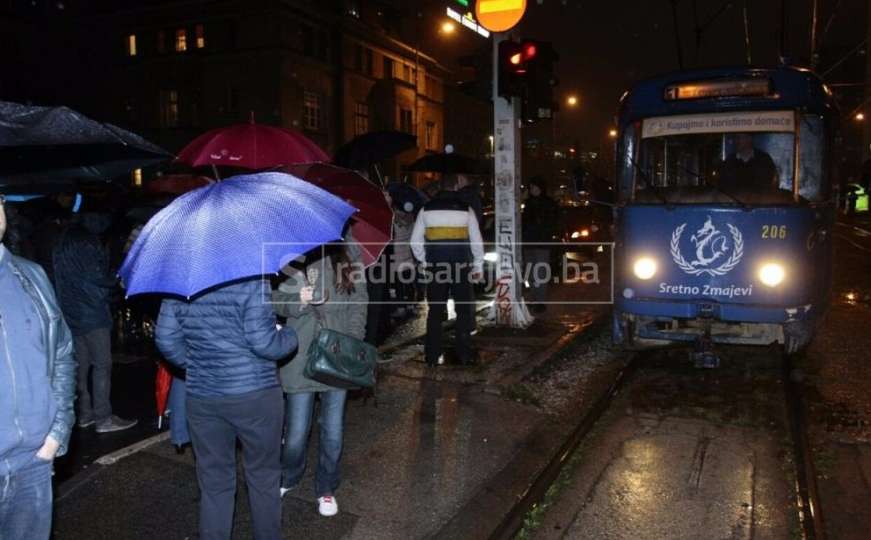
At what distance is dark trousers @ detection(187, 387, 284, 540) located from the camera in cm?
327

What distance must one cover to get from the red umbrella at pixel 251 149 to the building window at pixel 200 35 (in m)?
31.7

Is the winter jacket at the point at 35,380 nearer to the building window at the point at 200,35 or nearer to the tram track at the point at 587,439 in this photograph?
the tram track at the point at 587,439

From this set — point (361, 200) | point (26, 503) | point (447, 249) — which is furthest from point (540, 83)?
point (26, 503)

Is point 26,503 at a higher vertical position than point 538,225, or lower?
lower

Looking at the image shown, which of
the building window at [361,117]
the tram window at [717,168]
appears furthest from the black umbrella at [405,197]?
the building window at [361,117]

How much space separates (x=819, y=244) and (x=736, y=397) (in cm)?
204

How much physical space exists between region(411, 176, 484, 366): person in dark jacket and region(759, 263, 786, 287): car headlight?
2.93 m

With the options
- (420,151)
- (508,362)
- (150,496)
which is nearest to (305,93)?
(420,151)

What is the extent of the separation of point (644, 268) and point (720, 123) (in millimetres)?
1754

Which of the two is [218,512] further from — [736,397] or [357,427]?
[736,397]

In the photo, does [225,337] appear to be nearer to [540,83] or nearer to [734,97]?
[734,97]

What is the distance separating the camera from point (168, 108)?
35.3 metres

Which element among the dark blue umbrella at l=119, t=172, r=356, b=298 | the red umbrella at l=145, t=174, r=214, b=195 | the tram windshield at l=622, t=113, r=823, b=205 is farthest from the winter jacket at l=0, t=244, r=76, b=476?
the tram windshield at l=622, t=113, r=823, b=205

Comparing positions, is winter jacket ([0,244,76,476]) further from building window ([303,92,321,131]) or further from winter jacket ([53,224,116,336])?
building window ([303,92,321,131])
